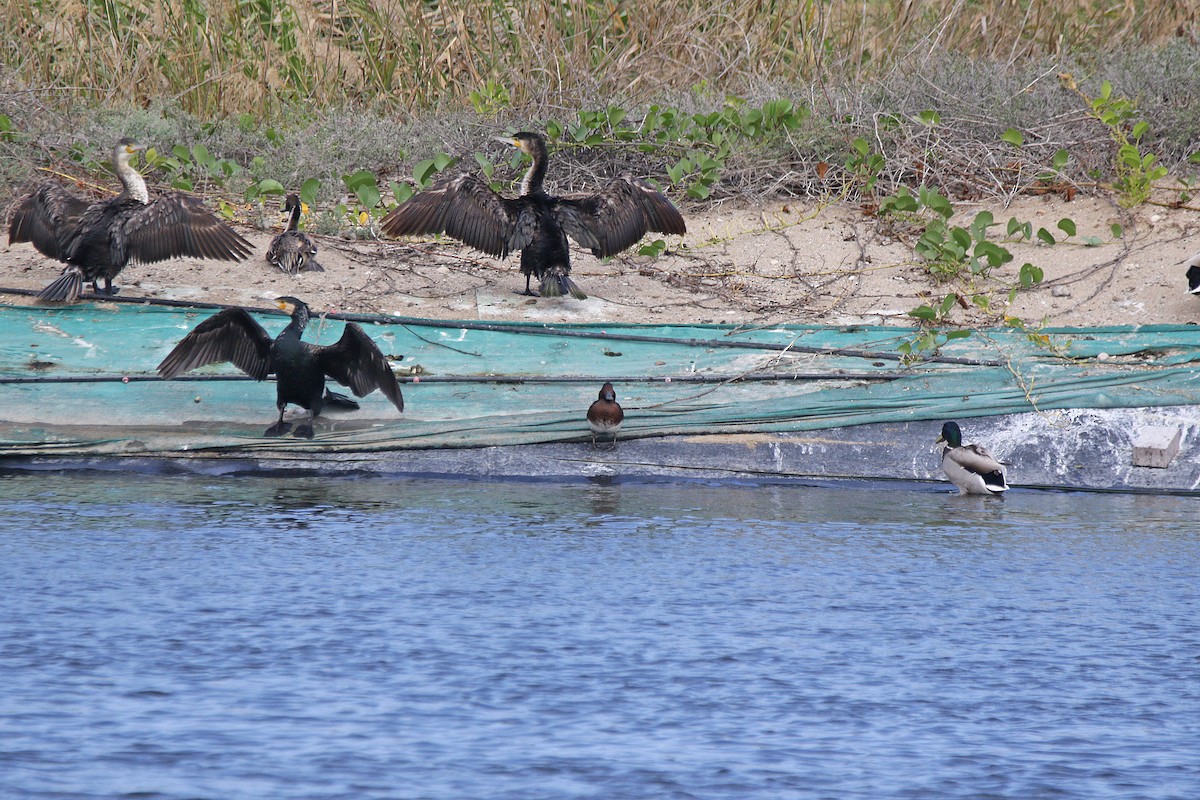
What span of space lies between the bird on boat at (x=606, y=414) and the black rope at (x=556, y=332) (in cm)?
102

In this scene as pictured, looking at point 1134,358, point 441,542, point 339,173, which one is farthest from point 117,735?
point 339,173

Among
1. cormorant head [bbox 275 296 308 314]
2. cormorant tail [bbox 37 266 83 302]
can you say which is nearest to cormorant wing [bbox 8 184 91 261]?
cormorant tail [bbox 37 266 83 302]

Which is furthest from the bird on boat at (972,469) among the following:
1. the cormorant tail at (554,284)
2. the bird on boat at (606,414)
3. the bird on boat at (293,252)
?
the bird on boat at (293,252)

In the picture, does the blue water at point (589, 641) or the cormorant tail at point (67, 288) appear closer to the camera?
the blue water at point (589, 641)

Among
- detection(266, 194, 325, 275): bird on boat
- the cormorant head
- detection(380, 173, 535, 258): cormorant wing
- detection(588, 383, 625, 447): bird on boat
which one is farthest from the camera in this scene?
detection(266, 194, 325, 275): bird on boat

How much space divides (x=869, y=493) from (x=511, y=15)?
265 inches

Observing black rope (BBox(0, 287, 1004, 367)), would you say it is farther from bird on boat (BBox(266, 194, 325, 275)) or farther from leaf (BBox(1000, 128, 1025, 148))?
leaf (BBox(1000, 128, 1025, 148))

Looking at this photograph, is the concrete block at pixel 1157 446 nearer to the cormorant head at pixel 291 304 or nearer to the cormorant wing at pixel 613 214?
the cormorant wing at pixel 613 214

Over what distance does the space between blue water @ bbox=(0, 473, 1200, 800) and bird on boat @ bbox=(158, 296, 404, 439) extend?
1.57ft

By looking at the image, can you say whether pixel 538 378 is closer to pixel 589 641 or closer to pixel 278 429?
pixel 278 429

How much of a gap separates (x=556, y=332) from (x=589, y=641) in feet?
11.3

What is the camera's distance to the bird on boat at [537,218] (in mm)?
9070

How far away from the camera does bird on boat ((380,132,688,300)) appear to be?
9.07m

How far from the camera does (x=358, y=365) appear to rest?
767 centimetres
